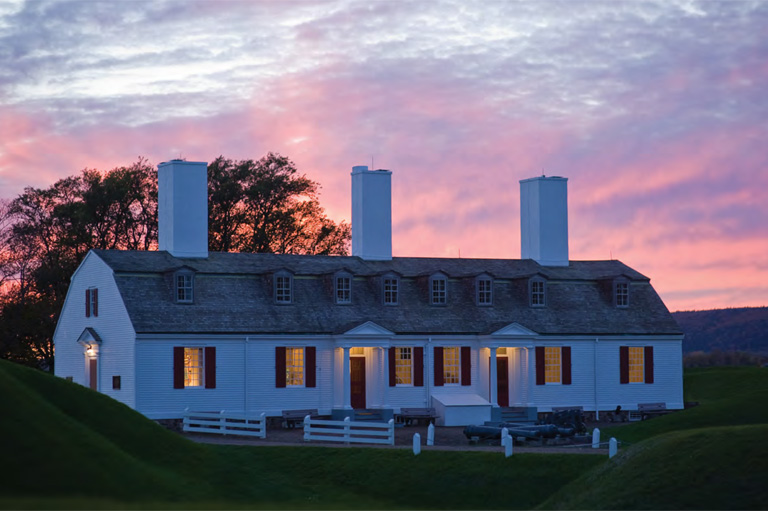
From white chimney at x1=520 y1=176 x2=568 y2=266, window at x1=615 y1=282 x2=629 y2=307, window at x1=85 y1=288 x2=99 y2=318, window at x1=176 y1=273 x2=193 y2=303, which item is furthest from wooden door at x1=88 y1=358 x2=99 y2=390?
window at x1=615 y1=282 x2=629 y2=307

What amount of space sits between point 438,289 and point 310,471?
17549 millimetres

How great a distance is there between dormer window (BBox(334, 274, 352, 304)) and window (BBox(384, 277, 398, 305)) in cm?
167

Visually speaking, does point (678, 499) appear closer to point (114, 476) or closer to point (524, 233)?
point (114, 476)

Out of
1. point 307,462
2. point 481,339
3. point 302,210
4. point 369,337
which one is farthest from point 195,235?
point 302,210

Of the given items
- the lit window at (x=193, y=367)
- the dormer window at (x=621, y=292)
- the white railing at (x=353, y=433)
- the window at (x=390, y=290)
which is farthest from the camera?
the dormer window at (x=621, y=292)

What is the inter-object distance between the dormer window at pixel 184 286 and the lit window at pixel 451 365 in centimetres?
1127

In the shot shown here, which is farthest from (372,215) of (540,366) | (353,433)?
(353,433)

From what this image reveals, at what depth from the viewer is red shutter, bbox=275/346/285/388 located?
4684 centimetres

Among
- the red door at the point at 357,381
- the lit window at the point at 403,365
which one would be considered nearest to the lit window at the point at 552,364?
the lit window at the point at 403,365

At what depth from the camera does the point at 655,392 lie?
53406mm

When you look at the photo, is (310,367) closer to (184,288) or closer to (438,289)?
(184,288)

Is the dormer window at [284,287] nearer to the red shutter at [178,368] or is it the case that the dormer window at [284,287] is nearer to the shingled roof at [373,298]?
the shingled roof at [373,298]

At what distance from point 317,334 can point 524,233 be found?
570 inches

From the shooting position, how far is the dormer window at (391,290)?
50.5m
